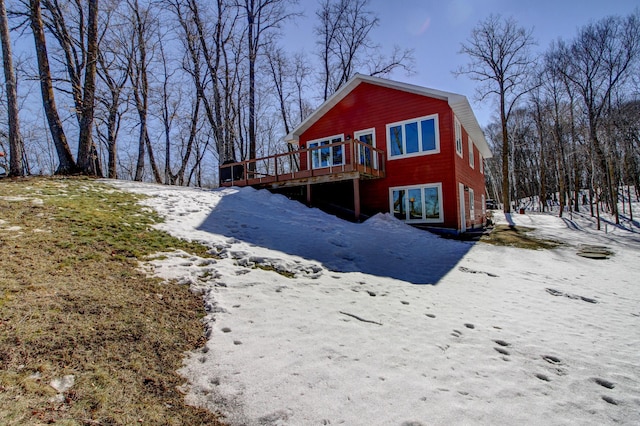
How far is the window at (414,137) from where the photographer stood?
1226 cm

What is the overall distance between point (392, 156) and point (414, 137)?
3.77ft

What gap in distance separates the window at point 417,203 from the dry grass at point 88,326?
9.34 metres

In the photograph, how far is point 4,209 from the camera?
552cm

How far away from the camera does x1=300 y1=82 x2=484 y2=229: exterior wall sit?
1197 centimetres

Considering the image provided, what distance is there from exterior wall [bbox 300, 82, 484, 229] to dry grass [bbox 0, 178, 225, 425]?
9457mm

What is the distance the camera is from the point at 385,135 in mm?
13281

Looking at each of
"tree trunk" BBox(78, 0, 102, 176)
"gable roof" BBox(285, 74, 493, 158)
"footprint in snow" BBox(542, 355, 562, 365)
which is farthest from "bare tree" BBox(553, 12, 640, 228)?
"tree trunk" BBox(78, 0, 102, 176)

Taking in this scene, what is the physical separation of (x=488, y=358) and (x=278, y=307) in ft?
7.98

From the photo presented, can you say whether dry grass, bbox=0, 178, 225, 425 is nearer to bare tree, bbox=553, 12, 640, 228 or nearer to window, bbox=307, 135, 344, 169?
window, bbox=307, 135, 344, 169

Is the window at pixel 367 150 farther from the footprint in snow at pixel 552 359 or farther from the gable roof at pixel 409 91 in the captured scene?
the footprint in snow at pixel 552 359

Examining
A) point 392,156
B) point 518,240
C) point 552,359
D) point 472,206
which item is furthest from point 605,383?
point 472,206

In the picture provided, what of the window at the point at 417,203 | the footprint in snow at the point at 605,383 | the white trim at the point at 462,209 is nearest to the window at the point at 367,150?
the window at the point at 417,203

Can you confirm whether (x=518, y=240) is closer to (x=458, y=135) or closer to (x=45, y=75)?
(x=458, y=135)

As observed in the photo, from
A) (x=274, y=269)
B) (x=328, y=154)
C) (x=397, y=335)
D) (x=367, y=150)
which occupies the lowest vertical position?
(x=397, y=335)
